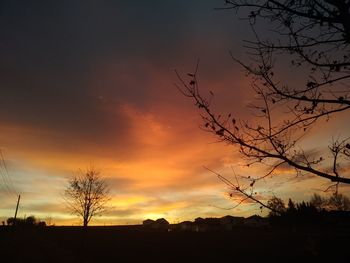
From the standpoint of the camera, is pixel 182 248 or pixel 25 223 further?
pixel 25 223

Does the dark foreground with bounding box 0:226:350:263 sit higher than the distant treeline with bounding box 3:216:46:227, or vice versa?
the distant treeline with bounding box 3:216:46:227

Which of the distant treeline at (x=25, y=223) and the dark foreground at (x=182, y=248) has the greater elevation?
the distant treeline at (x=25, y=223)

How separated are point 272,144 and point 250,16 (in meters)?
1.80

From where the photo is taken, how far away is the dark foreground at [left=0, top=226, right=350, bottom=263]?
1114 inches

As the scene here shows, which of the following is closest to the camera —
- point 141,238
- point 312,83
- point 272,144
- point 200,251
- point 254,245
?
point 272,144

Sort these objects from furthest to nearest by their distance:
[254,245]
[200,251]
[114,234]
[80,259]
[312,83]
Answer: [114,234], [254,245], [200,251], [80,259], [312,83]

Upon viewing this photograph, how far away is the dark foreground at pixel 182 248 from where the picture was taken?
28.3 meters

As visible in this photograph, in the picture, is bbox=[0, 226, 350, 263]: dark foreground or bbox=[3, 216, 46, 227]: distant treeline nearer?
bbox=[0, 226, 350, 263]: dark foreground

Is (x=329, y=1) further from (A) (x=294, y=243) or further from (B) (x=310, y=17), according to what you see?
(A) (x=294, y=243)

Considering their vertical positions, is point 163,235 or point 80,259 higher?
point 163,235

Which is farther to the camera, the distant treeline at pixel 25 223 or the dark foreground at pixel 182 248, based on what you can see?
the distant treeline at pixel 25 223

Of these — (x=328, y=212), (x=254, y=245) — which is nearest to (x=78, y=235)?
(x=254, y=245)

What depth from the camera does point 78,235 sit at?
41.2m

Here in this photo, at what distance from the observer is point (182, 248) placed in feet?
106
